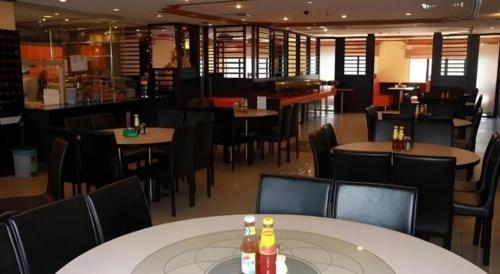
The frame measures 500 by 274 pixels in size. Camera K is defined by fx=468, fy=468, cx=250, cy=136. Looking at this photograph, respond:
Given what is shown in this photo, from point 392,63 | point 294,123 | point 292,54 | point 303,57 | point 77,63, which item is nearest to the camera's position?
point 294,123

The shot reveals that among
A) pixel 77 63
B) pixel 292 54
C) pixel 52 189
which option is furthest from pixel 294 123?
pixel 292 54

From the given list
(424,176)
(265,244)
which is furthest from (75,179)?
(265,244)

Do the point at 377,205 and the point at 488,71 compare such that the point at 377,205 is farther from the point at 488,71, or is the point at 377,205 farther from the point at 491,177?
the point at 488,71

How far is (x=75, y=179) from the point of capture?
4.66m

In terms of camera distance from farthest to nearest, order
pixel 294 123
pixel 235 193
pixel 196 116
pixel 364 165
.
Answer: pixel 294 123
pixel 196 116
pixel 235 193
pixel 364 165

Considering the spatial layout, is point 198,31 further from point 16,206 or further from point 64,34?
point 16,206

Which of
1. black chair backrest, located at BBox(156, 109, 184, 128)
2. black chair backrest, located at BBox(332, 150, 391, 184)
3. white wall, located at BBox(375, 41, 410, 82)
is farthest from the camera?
white wall, located at BBox(375, 41, 410, 82)

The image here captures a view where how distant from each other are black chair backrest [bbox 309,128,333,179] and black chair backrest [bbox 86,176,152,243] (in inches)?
74.5

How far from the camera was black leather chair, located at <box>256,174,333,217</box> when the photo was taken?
2361mm

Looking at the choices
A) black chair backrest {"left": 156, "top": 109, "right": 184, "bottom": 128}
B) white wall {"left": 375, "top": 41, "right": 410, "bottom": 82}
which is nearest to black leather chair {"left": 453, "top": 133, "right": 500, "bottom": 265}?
black chair backrest {"left": 156, "top": 109, "right": 184, "bottom": 128}

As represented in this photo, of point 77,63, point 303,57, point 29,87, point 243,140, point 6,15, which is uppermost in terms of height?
point 6,15

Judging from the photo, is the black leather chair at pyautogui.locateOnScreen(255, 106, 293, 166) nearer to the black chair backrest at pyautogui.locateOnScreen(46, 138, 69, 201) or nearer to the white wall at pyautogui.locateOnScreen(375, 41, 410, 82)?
the black chair backrest at pyautogui.locateOnScreen(46, 138, 69, 201)

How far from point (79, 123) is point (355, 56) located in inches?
434

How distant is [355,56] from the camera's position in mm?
14766
